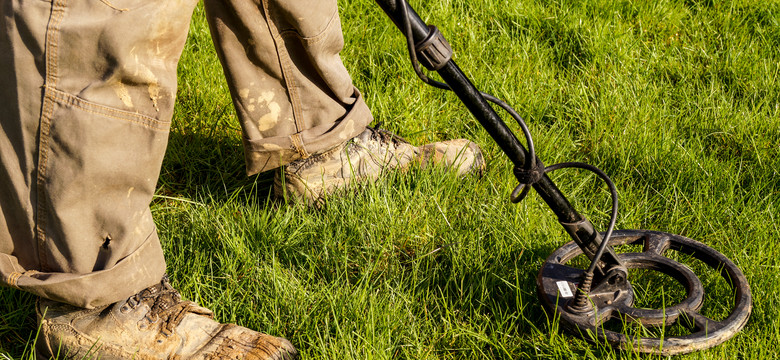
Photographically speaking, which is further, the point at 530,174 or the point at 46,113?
the point at 530,174

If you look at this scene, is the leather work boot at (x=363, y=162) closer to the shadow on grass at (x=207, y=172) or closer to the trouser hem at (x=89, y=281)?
the shadow on grass at (x=207, y=172)

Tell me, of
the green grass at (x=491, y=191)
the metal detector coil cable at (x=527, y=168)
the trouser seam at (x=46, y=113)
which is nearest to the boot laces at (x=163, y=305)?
the green grass at (x=491, y=191)

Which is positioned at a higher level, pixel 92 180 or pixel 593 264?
pixel 92 180

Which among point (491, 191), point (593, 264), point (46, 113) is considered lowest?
point (491, 191)

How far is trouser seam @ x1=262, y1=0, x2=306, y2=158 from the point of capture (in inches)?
81.8

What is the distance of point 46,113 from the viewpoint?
1.49m

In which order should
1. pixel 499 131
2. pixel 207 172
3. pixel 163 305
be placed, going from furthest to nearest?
pixel 207 172
pixel 163 305
pixel 499 131

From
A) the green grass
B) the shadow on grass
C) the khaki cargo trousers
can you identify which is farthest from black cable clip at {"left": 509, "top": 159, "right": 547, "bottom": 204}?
the shadow on grass

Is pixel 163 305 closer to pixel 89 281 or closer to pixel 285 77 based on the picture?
pixel 89 281

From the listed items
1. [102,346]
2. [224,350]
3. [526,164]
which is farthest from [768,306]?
[102,346]

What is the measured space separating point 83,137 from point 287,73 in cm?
79

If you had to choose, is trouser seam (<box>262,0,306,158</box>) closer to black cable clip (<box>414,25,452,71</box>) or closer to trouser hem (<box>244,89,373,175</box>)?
trouser hem (<box>244,89,373,175</box>)

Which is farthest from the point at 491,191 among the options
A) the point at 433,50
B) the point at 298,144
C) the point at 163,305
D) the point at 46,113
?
the point at 46,113

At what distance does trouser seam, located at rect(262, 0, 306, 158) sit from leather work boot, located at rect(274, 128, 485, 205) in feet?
0.37
